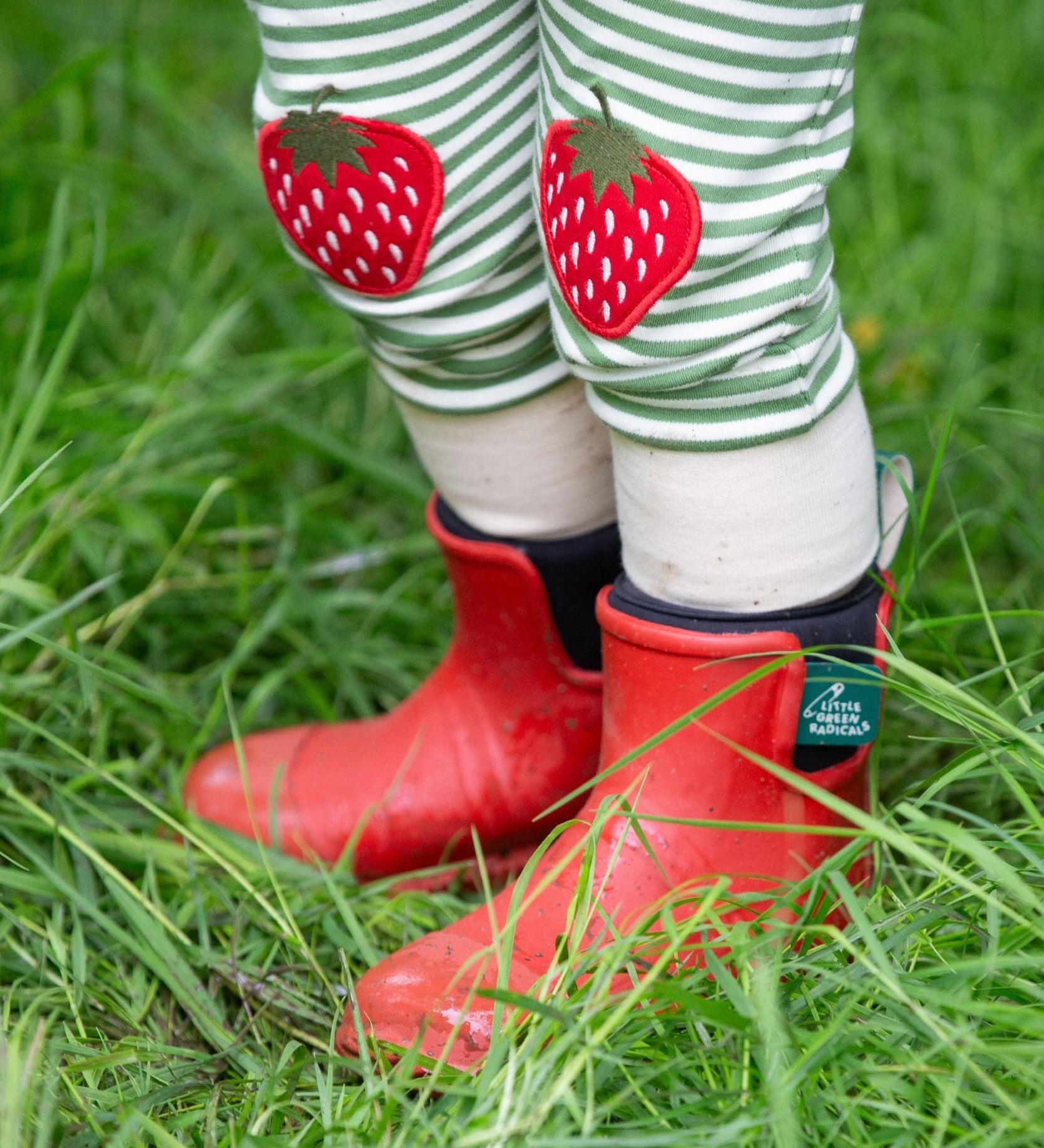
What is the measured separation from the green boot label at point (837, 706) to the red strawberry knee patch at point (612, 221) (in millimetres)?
235

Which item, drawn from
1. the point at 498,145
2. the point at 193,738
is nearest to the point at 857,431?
the point at 498,145

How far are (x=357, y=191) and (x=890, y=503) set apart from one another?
39 cm

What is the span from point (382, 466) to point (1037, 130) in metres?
0.95

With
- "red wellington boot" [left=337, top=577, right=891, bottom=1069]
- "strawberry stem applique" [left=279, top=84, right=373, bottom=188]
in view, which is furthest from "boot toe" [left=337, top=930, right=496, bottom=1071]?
"strawberry stem applique" [left=279, top=84, right=373, bottom=188]

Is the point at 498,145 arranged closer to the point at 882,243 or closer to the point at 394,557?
the point at 394,557

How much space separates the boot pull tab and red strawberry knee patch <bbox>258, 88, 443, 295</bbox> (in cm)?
32

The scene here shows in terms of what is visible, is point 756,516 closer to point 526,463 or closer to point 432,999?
point 526,463

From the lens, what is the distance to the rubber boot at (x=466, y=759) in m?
0.87

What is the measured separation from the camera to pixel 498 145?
0.69 m

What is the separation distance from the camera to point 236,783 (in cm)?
91

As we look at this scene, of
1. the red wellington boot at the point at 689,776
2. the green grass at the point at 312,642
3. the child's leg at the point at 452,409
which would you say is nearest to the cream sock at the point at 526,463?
the child's leg at the point at 452,409

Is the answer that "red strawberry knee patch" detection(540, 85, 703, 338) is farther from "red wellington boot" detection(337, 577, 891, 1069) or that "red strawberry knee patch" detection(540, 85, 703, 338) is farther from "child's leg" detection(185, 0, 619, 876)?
"red wellington boot" detection(337, 577, 891, 1069)

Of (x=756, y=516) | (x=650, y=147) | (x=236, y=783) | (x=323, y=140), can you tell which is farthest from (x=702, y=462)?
(x=236, y=783)

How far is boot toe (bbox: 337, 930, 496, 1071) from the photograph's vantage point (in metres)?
0.64
